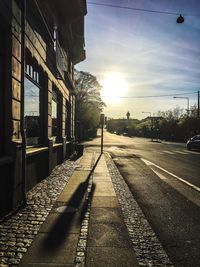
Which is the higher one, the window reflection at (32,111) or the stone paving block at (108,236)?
the window reflection at (32,111)

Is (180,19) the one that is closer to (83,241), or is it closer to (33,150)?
(33,150)

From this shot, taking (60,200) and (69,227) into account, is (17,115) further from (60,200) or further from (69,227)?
(69,227)

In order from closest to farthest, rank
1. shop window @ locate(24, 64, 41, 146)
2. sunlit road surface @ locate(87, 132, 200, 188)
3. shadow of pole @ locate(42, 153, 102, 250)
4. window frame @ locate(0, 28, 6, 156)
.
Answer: shadow of pole @ locate(42, 153, 102, 250) < window frame @ locate(0, 28, 6, 156) < shop window @ locate(24, 64, 41, 146) < sunlit road surface @ locate(87, 132, 200, 188)

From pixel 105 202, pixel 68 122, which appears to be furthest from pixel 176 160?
pixel 105 202

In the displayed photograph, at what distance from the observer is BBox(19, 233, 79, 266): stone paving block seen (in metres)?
4.26

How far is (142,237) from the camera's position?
5391 mm

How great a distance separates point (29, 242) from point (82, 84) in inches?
2580

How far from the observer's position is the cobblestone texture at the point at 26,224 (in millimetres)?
4477

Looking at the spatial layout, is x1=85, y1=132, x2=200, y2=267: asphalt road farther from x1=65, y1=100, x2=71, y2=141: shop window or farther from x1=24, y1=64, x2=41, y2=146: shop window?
x1=65, y1=100, x2=71, y2=141: shop window

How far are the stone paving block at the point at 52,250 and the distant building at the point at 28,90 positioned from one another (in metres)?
1.66

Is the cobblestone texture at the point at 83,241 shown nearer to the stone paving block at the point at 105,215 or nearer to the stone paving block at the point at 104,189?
the stone paving block at the point at 105,215

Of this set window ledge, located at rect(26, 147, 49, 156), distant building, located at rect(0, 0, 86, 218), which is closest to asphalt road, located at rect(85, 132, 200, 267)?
distant building, located at rect(0, 0, 86, 218)

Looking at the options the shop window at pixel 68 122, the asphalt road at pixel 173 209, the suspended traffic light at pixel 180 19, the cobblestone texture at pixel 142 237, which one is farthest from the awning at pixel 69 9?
the cobblestone texture at pixel 142 237

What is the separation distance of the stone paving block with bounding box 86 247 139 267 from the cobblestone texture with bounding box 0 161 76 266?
0.88 metres
